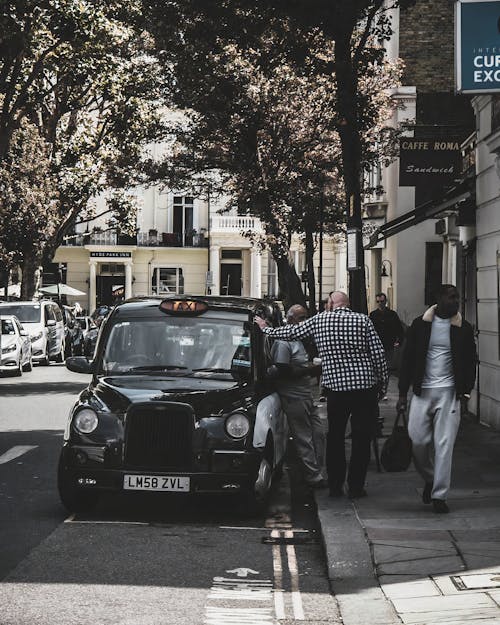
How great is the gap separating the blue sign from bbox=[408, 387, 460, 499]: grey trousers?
240cm

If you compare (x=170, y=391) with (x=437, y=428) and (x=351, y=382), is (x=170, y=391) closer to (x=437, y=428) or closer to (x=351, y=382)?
(x=351, y=382)

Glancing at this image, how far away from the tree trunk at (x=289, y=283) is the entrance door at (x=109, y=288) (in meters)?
41.4

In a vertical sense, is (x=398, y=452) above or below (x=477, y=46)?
below

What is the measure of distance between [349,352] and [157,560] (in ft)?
10.1

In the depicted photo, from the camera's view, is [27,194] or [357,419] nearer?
[357,419]

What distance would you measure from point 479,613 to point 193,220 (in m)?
69.2

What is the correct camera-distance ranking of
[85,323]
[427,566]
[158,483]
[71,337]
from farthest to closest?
[85,323], [71,337], [158,483], [427,566]

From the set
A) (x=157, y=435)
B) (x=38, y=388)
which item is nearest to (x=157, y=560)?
(x=157, y=435)

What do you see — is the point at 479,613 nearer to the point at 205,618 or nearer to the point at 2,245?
the point at 205,618

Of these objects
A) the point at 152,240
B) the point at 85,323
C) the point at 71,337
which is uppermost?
the point at 152,240

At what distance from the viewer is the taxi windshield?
1064 cm

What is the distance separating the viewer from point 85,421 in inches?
386

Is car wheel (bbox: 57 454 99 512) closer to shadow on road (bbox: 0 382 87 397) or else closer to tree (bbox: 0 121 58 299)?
shadow on road (bbox: 0 382 87 397)

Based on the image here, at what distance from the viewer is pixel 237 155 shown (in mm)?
32375
